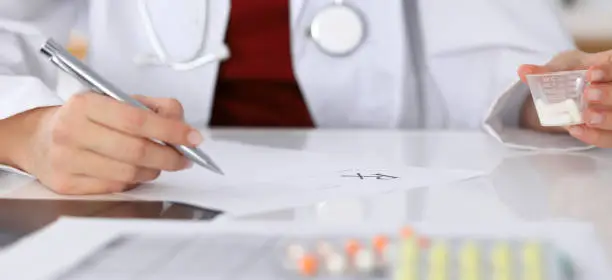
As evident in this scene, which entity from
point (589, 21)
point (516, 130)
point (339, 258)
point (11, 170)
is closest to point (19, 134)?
point (11, 170)

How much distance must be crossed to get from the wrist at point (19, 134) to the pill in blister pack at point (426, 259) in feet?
1.11

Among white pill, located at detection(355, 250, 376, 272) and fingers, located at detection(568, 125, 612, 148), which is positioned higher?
white pill, located at detection(355, 250, 376, 272)

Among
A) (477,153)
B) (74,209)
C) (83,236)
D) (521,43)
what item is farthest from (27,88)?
(521,43)

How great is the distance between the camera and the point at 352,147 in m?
0.79

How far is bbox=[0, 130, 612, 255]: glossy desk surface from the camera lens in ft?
1.63

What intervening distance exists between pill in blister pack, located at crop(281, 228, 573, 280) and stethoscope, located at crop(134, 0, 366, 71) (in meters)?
0.51

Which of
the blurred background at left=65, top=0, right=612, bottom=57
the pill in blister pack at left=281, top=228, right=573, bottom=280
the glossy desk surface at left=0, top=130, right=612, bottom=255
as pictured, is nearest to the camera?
the pill in blister pack at left=281, top=228, right=573, bottom=280

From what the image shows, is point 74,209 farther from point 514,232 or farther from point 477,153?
point 477,153

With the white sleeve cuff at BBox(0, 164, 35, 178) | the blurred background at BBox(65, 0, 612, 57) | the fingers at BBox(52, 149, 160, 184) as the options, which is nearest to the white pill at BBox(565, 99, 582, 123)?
the fingers at BBox(52, 149, 160, 184)

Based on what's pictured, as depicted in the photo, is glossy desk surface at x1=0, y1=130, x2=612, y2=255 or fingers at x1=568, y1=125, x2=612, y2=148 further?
fingers at x1=568, y1=125, x2=612, y2=148

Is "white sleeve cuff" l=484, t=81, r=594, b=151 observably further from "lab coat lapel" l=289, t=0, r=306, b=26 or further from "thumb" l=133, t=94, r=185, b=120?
"thumb" l=133, t=94, r=185, b=120

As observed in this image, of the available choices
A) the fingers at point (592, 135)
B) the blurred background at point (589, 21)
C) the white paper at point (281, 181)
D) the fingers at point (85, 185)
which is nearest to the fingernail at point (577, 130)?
the fingers at point (592, 135)

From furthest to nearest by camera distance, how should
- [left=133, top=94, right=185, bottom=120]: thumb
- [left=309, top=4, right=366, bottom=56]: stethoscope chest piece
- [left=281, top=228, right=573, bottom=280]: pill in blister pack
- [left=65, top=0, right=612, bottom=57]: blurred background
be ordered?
[left=65, top=0, right=612, bottom=57]: blurred background, [left=309, top=4, right=366, bottom=56]: stethoscope chest piece, [left=133, top=94, right=185, bottom=120]: thumb, [left=281, top=228, right=573, bottom=280]: pill in blister pack

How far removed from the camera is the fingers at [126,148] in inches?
22.3
